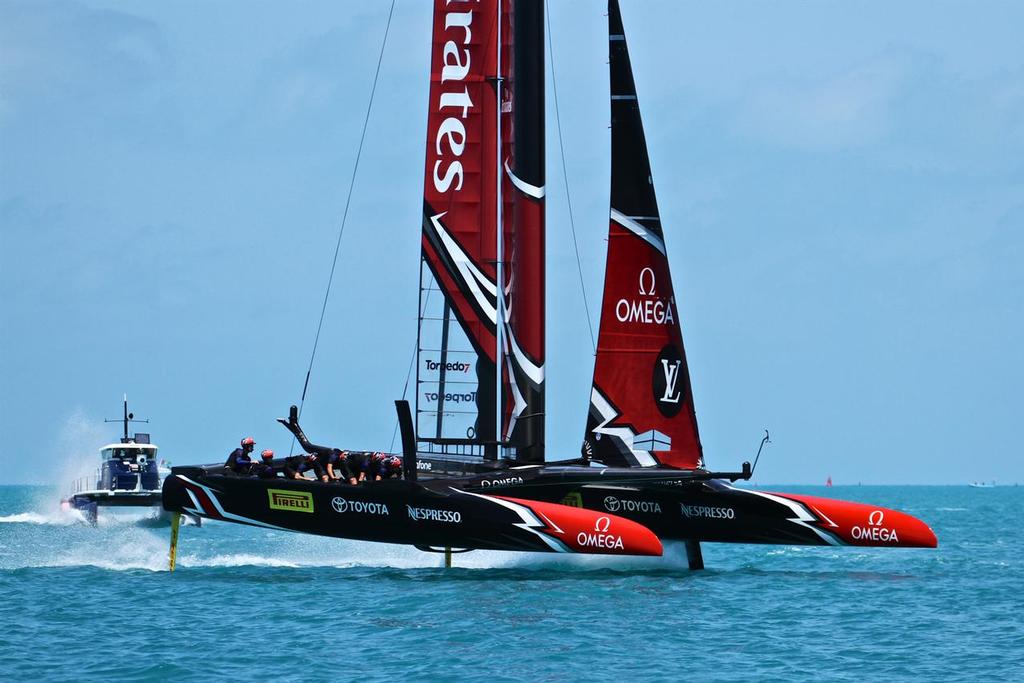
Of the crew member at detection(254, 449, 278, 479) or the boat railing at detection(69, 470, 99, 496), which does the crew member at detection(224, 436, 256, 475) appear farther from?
the boat railing at detection(69, 470, 99, 496)

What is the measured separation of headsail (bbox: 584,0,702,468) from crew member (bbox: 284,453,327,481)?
3.99m

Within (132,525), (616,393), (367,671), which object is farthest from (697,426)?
(132,525)

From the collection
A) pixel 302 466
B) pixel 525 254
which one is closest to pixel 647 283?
pixel 525 254

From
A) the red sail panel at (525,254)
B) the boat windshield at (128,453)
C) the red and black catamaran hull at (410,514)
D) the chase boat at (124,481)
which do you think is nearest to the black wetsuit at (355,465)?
the red and black catamaran hull at (410,514)

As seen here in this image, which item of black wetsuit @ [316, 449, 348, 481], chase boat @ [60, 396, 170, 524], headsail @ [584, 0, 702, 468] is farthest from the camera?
chase boat @ [60, 396, 170, 524]

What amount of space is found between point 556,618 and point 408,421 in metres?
4.53

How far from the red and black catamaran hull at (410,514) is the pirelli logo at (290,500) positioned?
1 centimetres

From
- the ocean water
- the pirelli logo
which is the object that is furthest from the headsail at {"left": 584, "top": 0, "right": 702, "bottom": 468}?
the pirelli logo

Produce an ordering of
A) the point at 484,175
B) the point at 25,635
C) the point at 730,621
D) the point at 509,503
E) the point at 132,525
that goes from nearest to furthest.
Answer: the point at 25,635
the point at 730,621
the point at 509,503
the point at 484,175
the point at 132,525

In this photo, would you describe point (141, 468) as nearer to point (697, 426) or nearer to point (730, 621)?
point (697, 426)

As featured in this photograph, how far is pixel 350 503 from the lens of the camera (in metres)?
20.4

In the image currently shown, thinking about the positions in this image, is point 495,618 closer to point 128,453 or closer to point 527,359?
point 527,359

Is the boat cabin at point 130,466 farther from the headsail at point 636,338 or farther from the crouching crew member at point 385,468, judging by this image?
the headsail at point 636,338

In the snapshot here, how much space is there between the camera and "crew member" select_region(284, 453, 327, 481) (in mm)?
21484
